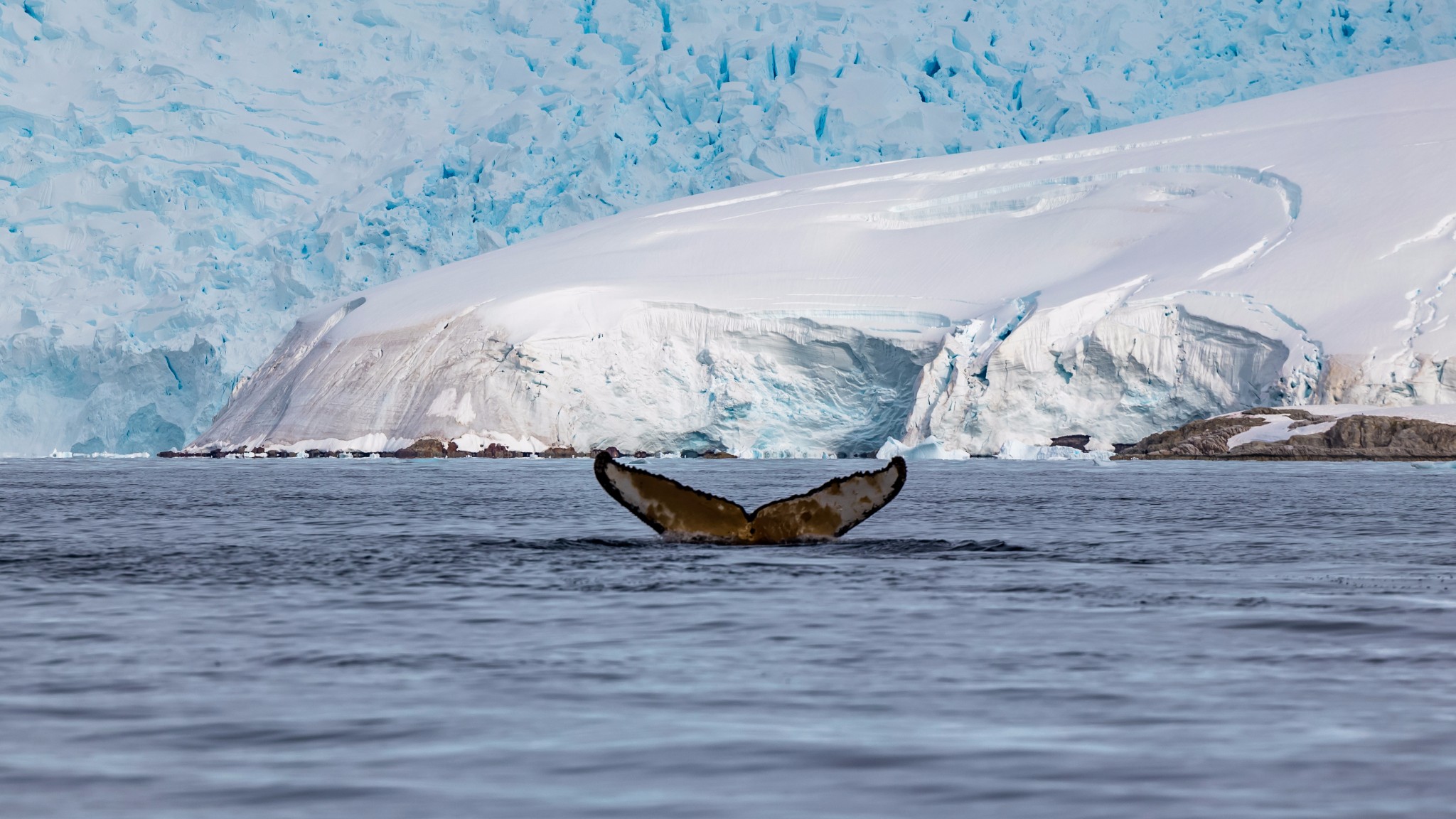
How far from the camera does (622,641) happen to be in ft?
25.7

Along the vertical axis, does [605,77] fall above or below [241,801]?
above

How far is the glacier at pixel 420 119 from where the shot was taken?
268ft

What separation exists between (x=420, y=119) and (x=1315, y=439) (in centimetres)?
6118

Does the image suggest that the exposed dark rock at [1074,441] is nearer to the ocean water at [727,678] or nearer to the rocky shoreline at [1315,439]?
the rocky shoreline at [1315,439]

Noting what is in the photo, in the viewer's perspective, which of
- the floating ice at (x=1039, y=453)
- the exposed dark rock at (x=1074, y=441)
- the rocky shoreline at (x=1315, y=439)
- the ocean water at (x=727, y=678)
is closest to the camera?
the ocean water at (x=727, y=678)

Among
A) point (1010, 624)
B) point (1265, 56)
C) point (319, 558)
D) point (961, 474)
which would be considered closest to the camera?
point (1010, 624)

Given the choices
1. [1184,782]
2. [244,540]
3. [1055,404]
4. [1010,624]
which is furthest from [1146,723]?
[1055,404]

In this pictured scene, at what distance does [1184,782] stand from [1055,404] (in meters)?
61.6

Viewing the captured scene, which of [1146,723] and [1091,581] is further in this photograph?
[1091,581]

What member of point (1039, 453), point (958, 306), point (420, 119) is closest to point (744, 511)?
point (1039, 453)

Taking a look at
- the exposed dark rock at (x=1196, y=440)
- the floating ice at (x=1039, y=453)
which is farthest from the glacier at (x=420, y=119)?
the exposed dark rock at (x=1196, y=440)

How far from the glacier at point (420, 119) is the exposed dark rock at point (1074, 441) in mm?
10852

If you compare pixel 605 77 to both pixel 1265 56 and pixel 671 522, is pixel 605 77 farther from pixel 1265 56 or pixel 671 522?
pixel 671 522

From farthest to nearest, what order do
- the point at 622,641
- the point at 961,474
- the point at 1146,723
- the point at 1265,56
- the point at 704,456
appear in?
the point at 1265,56, the point at 704,456, the point at 961,474, the point at 622,641, the point at 1146,723
